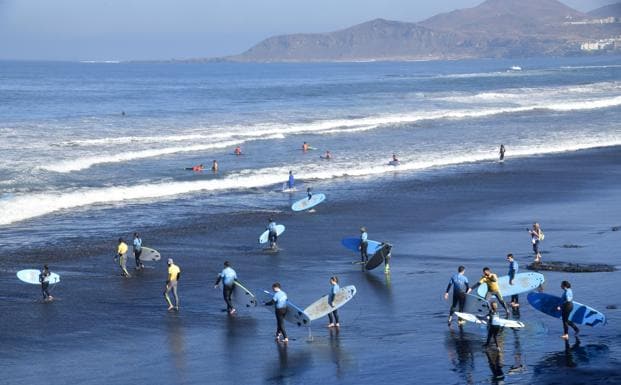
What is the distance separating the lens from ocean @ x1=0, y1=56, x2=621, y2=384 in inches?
659

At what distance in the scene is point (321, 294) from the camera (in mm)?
21281

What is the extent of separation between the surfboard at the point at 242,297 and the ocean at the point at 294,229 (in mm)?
476

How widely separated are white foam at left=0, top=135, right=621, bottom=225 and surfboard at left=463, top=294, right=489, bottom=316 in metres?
18.5

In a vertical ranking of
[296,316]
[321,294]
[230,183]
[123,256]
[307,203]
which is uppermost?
[230,183]

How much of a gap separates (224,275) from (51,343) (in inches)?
148

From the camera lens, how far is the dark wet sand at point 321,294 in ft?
52.7

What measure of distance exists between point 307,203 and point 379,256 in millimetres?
9617

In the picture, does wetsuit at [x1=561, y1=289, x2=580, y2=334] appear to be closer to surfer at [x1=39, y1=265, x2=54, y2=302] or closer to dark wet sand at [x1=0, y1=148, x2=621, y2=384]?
dark wet sand at [x1=0, y1=148, x2=621, y2=384]

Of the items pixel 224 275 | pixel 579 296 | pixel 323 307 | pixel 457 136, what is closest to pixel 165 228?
pixel 224 275

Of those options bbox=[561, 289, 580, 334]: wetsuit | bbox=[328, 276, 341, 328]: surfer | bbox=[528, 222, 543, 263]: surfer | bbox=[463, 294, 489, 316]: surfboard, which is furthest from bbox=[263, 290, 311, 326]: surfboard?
bbox=[528, 222, 543, 263]: surfer

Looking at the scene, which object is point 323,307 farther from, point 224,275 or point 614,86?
point 614,86

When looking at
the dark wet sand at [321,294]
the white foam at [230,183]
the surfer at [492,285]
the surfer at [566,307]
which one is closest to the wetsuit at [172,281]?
the dark wet sand at [321,294]

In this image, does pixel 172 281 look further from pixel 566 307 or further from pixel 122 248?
pixel 566 307

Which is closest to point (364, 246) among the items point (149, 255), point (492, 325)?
point (149, 255)
